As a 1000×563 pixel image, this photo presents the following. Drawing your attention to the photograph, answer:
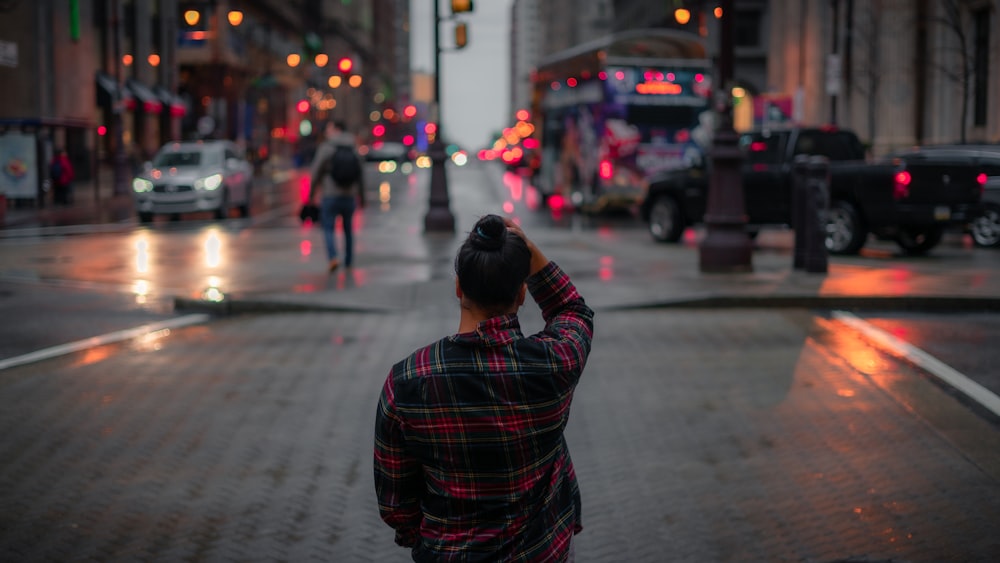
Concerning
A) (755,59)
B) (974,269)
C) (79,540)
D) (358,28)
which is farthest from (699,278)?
(358,28)

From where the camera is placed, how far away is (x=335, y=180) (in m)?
16.3

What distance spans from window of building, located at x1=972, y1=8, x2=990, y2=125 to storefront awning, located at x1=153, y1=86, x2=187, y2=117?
3874 centimetres

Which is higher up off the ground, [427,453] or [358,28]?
[358,28]

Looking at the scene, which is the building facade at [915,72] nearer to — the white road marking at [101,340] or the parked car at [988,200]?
the parked car at [988,200]

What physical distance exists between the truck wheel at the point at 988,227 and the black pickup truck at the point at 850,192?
3.57 ft

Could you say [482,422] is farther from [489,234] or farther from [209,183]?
[209,183]

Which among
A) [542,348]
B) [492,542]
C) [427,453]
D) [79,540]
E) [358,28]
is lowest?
[79,540]

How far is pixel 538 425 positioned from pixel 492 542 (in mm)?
289

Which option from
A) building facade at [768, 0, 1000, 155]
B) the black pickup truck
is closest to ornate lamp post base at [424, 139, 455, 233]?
the black pickup truck

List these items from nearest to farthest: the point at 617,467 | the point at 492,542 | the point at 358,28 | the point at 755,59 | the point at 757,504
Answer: the point at 492,542 → the point at 757,504 → the point at 617,467 → the point at 755,59 → the point at 358,28

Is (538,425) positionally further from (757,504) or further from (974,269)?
(974,269)

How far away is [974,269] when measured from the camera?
17.2 m

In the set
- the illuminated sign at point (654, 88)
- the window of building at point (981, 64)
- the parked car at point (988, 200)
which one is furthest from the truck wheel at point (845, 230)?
the window of building at point (981, 64)

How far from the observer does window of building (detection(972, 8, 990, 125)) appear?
37375 mm
